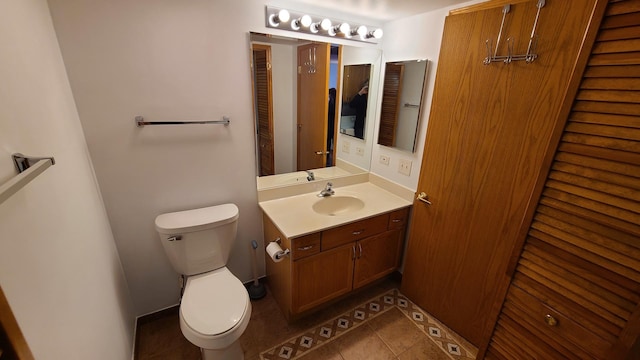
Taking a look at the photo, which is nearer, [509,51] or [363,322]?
[509,51]

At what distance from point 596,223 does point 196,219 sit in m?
1.91

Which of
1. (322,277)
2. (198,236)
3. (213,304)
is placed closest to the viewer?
(213,304)

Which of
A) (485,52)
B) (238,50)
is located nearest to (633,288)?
(485,52)

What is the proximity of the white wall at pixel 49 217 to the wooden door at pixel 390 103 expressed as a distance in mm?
1965

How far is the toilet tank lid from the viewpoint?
156cm

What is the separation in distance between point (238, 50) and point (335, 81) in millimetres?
794

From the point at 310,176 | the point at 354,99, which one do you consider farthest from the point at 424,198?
the point at 354,99

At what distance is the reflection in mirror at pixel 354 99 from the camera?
2.16 meters

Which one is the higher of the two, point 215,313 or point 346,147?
point 346,147

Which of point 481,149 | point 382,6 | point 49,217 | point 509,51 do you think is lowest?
point 49,217

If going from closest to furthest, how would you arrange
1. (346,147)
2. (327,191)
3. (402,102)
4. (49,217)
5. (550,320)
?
(49,217) < (550,320) < (402,102) < (327,191) < (346,147)

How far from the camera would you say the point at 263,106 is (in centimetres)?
185

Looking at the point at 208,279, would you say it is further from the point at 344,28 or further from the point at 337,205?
the point at 344,28

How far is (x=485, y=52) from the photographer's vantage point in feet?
4.74
